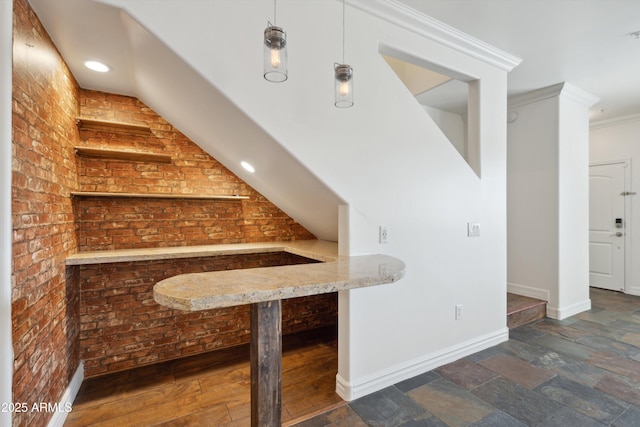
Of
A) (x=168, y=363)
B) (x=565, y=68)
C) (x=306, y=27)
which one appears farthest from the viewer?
(x=565, y=68)

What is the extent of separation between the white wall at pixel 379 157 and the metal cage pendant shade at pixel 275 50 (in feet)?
1.24

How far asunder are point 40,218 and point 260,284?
56.1 inches

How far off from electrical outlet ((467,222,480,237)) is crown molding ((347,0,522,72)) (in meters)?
1.57

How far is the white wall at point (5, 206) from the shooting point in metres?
1.25

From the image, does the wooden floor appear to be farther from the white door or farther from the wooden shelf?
the white door

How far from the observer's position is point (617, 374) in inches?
99.3

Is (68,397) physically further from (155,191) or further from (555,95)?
(555,95)

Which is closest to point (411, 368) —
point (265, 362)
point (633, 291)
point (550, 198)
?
point (265, 362)

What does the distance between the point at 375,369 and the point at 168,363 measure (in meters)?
1.89

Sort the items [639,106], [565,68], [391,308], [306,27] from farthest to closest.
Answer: [639,106]
[565,68]
[391,308]
[306,27]

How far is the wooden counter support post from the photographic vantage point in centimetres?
131

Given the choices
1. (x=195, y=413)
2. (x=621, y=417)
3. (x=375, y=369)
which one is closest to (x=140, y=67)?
(x=195, y=413)

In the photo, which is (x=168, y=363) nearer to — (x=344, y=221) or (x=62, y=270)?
(x=62, y=270)

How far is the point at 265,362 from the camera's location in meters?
1.31
